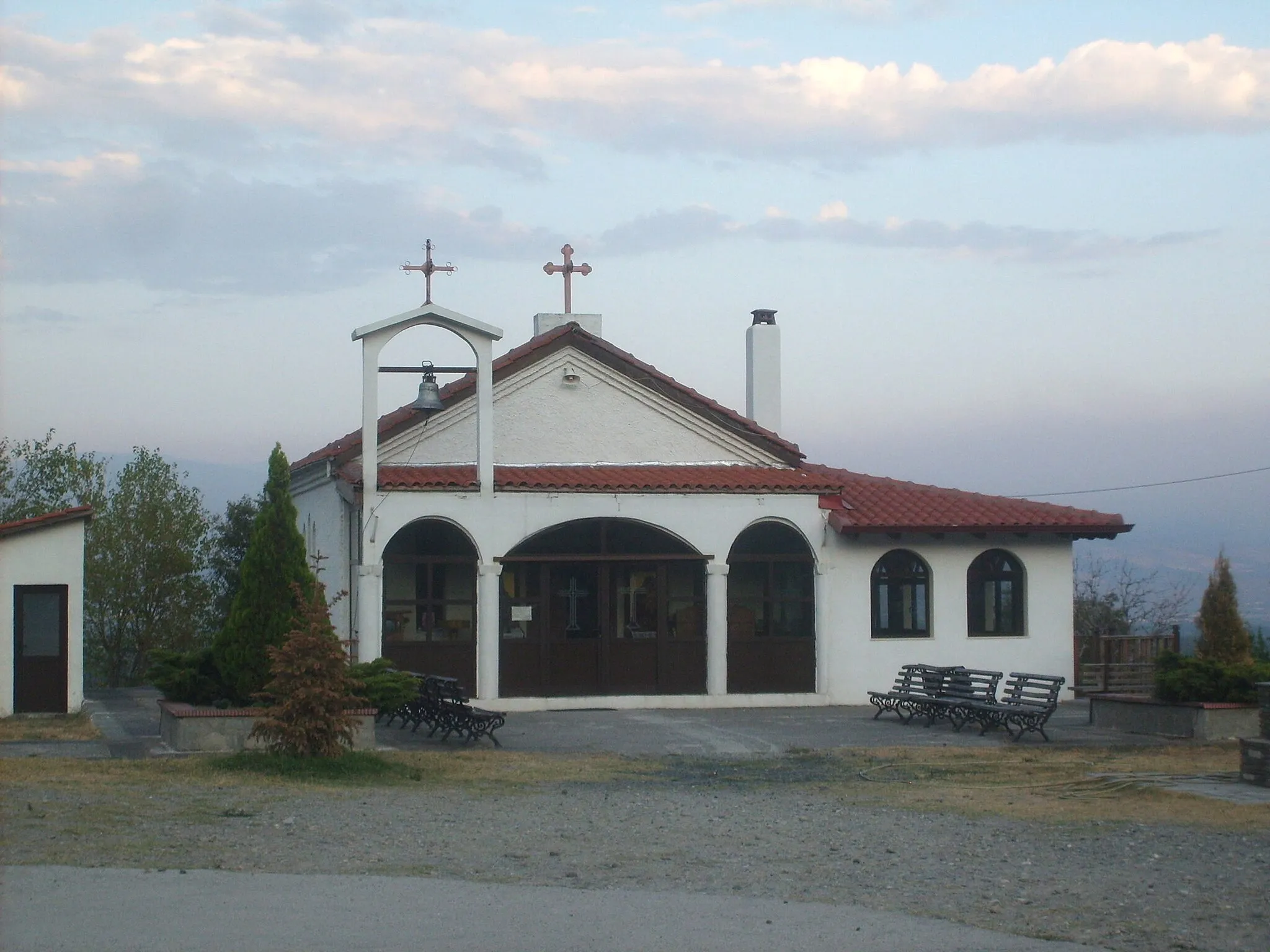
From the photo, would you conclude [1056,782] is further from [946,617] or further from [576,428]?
[576,428]

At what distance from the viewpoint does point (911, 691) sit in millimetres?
21609

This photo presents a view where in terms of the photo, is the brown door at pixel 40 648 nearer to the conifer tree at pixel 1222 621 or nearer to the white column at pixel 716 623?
the white column at pixel 716 623

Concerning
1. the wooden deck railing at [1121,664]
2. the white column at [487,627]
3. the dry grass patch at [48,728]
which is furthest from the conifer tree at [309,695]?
the wooden deck railing at [1121,664]

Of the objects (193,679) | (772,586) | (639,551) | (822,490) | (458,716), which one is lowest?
(458,716)

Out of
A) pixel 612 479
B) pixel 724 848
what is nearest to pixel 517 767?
pixel 724 848

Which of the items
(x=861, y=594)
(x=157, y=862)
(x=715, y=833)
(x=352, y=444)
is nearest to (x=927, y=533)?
(x=861, y=594)

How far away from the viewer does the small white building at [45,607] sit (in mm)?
20281

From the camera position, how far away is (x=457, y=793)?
13.1 m

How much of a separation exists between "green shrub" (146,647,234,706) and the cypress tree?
0.79 metres

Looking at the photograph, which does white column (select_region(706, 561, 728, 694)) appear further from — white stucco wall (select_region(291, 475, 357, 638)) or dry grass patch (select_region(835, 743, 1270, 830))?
dry grass patch (select_region(835, 743, 1270, 830))

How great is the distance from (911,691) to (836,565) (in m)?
2.77

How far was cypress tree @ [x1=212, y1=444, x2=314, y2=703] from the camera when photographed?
1592cm

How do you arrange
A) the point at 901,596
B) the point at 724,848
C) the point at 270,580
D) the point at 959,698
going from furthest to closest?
1. the point at 901,596
2. the point at 959,698
3. the point at 270,580
4. the point at 724,848

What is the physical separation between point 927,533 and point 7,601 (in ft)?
44.6
